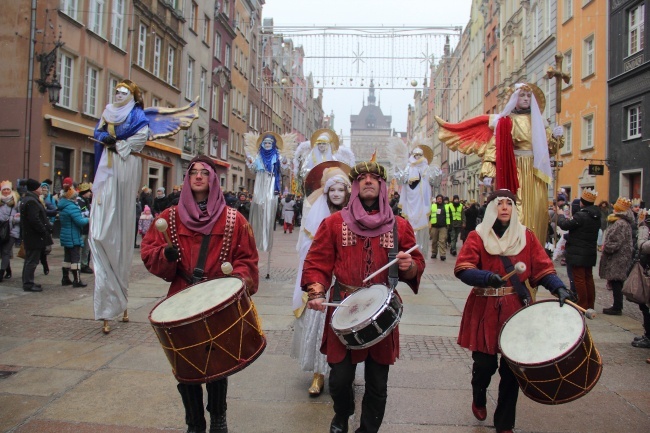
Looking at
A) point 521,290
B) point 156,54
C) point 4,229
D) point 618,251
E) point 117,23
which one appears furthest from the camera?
point 156,54

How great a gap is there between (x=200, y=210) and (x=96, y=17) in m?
20.0

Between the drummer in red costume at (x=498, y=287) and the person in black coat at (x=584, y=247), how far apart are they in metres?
4.42

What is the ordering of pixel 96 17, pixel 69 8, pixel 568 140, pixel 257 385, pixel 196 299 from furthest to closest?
pixel 568 140
pixel 96 17
pixel 69 8
pixel 257 385
pixel 196 299

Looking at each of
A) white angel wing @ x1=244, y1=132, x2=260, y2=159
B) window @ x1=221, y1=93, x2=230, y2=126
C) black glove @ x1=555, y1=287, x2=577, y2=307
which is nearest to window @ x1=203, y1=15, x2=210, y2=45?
window @ x1=221, y1=93, x2=230, y2=126

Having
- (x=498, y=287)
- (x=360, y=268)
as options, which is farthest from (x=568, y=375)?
(x=360, y=268)

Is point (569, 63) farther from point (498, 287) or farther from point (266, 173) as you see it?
point (498, 287)

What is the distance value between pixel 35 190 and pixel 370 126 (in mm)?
156885

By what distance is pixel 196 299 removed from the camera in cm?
309

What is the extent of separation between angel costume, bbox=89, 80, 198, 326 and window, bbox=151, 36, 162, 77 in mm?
21625

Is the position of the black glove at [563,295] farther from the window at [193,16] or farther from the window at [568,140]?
the window at [193,16]

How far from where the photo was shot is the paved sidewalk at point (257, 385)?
377 centimetres

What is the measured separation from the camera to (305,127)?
8100 cm

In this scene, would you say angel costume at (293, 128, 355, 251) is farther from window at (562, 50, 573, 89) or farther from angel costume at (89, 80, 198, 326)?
window at (562, 50, 573, 89)

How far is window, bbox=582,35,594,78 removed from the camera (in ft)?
75.7
